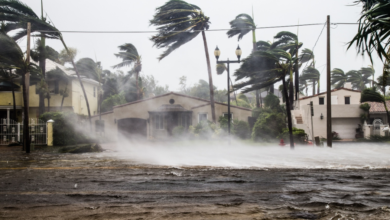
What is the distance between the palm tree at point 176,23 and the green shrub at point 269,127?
431cm

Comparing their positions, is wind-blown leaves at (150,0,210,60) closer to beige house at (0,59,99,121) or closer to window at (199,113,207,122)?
window at (199,113,207,122)

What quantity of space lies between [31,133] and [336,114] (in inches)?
1053

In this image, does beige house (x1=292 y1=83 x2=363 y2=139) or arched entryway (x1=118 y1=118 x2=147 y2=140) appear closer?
arched entryway (x1=118 y1=118 x2=147 y2=140)

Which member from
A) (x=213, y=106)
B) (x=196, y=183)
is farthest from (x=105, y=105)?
(x=196, y=183)

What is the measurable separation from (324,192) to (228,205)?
2449 millimetres

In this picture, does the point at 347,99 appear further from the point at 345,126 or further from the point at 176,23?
the point at 176,23

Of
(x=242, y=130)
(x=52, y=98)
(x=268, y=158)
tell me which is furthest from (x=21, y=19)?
(x=268, y=158)

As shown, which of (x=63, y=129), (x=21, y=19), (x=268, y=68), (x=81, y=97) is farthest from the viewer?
(x=81, y=97)

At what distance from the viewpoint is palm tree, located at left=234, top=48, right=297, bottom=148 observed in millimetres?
15343

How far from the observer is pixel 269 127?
23688 mm

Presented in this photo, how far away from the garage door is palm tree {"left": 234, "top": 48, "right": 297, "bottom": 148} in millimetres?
14786

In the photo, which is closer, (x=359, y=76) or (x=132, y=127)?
(x=132, y=127)

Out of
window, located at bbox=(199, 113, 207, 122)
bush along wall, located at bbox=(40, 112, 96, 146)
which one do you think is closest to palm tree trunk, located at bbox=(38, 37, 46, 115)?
bush along wall, located at bbox=(40, 112, 96, 146)

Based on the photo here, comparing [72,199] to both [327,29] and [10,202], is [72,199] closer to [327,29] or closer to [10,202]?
[10,202]
